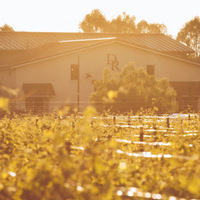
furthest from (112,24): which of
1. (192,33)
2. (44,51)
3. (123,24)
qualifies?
(44,51)

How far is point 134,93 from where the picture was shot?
34.6m

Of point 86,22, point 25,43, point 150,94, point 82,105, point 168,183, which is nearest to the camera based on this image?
point 168,183

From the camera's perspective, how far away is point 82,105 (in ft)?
137

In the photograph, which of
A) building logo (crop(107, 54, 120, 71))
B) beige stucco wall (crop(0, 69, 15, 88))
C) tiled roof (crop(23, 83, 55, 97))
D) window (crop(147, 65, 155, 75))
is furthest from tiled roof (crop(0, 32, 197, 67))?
tiled roof (crop(23, 83, 55, 97))

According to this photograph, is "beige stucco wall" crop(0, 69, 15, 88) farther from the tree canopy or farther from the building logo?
the tree canopy

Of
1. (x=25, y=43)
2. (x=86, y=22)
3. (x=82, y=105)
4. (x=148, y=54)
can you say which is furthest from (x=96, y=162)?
(x=86, y=22)

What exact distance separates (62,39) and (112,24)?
142 feet

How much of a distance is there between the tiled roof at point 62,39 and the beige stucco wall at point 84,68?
7.88 m

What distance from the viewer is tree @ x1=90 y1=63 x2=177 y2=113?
34.5 meters

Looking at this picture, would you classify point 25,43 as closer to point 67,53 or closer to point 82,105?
point 67,53

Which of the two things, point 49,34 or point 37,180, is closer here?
point 37,180

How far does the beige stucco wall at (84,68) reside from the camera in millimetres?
43688

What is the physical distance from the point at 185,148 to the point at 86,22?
92.5m

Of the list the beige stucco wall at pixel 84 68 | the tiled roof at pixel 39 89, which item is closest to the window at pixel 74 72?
the beige stucco wall at pixel 84 68
